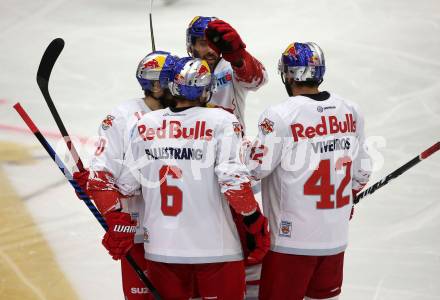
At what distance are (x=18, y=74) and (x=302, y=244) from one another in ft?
15.4

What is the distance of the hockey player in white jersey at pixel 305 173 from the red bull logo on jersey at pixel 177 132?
0.99 feet

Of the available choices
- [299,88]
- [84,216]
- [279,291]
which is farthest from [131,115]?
[84,216]

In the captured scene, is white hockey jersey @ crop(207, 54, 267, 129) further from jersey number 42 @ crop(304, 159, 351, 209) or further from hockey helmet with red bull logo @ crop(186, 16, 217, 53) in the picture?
jersey number 42 @ crop(304, 159, 351, 209)

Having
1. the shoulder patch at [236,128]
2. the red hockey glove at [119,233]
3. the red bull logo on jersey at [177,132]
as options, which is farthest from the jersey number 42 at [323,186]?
the red hockey glove at [119,233]

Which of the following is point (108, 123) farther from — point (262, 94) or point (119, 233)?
point (262, 94)

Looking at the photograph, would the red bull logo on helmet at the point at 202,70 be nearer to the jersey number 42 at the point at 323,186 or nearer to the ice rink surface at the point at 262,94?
the jersey number 42 at the point at 323,186

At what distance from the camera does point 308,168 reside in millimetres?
2883

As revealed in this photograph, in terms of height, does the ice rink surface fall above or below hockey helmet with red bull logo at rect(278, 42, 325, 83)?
below

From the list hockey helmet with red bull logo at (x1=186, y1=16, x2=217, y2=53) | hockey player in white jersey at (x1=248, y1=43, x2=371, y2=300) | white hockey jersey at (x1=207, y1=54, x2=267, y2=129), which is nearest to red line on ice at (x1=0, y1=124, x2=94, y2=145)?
white hockey jersey at (x1=207, y1=54, x2=267, y2=129)

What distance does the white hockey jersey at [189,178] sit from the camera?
2682mm

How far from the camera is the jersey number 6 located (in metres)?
2.71

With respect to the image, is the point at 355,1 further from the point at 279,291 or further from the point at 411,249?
the point at 279,291

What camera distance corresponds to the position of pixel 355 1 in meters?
8.34

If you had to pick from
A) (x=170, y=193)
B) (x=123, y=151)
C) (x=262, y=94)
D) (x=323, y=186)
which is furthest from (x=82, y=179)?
(x=262, y=94)
